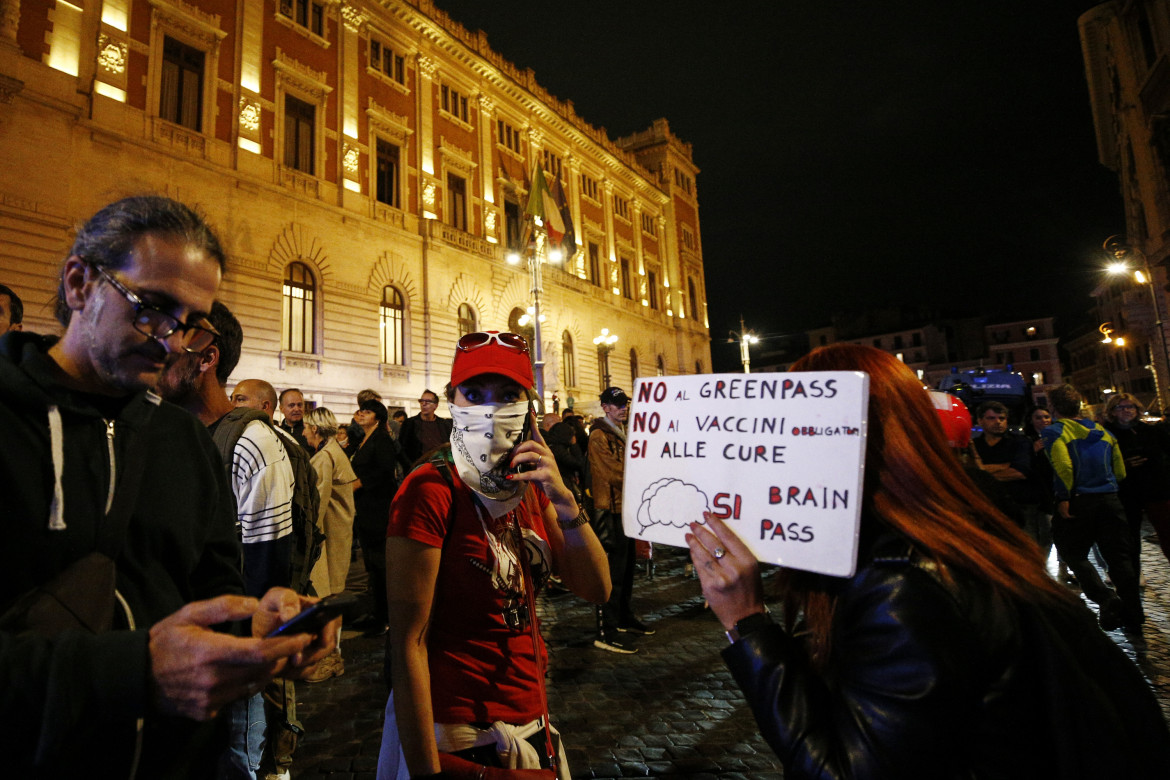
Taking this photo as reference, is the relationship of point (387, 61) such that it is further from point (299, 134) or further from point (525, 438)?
point (525, 438)

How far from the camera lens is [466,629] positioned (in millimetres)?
1807

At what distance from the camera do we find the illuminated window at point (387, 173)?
64.4 feet

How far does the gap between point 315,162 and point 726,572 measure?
1951cm

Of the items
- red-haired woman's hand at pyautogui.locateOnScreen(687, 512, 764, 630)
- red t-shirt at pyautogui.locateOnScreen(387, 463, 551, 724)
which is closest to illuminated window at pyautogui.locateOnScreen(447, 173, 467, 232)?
red t-shirt at pyautogui.locateOnScreen(387, 463, 551, 724)

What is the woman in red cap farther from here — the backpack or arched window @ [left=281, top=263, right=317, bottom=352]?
arched window @ [left=281, top=263, right=317, bottom=352]

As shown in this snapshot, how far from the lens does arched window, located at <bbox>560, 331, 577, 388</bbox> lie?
89.6ft

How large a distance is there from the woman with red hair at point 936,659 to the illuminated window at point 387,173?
2070 cm

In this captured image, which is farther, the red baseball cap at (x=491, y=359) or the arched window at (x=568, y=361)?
the arched window at (x=568, y=361)

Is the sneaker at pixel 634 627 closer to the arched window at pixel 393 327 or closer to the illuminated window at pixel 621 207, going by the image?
the arched window at pixel 393 327

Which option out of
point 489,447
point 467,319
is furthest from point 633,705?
point 467,319

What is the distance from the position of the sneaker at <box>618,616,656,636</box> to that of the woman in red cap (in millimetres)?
3808

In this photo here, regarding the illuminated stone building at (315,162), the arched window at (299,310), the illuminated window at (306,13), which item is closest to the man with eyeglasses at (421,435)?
the illuminated stone building at (315,162)

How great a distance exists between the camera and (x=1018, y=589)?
1.11 m

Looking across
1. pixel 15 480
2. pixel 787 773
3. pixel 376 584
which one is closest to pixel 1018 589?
pixel 787 773
